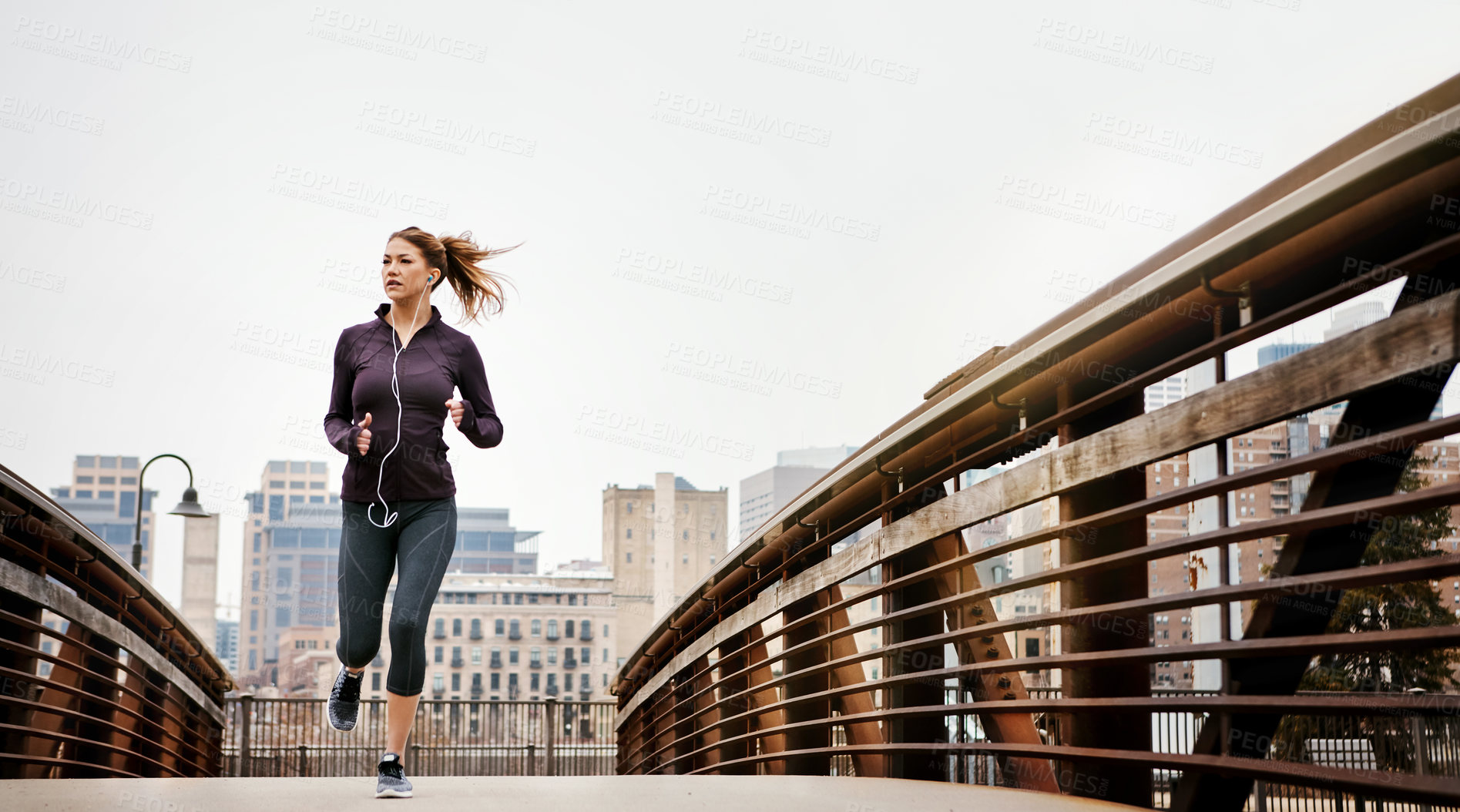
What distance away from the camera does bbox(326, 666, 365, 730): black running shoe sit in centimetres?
469

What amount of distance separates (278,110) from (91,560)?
819 cm

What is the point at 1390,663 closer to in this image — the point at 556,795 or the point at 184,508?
the point at 556,795

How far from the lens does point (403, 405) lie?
4.45m

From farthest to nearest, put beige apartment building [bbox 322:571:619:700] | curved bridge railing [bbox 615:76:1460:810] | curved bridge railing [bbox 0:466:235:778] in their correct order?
beige apartment building [bbox 322:571:619:700] → curved bridge railing [bbox 0:466:235:778] → curved bridge railing [bbox 615:76:1460:810]

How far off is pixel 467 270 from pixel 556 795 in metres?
2.14

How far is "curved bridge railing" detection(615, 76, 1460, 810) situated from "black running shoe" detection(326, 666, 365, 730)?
2.03 m

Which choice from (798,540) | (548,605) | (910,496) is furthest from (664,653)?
(548,605)

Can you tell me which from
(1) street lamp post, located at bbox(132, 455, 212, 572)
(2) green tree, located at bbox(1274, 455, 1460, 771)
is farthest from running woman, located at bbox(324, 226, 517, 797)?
(1) street lamp post, located at bbox(132, 455, 212, 572)

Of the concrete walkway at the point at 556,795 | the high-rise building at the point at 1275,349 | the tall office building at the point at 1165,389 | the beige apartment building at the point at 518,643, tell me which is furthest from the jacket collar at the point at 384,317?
the beige apartment building at the point at 518,643

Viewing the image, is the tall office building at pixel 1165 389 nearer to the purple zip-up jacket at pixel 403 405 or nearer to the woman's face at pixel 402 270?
the purple zip-up jacket at pixel 403 405

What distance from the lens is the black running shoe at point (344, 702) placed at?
4691 mm

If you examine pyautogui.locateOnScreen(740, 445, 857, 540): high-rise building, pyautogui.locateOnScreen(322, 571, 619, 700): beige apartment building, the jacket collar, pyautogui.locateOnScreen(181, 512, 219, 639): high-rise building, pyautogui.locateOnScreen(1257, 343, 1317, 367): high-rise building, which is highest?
pyautogui.locateOnScreen(740, 445, 857, 540): high-rise building

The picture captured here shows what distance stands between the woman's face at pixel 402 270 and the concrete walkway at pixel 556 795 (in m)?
1.83

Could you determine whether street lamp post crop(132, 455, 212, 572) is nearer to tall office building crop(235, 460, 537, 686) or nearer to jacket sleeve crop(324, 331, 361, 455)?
jacket sleeve crop(324, 331, 361, 455)
